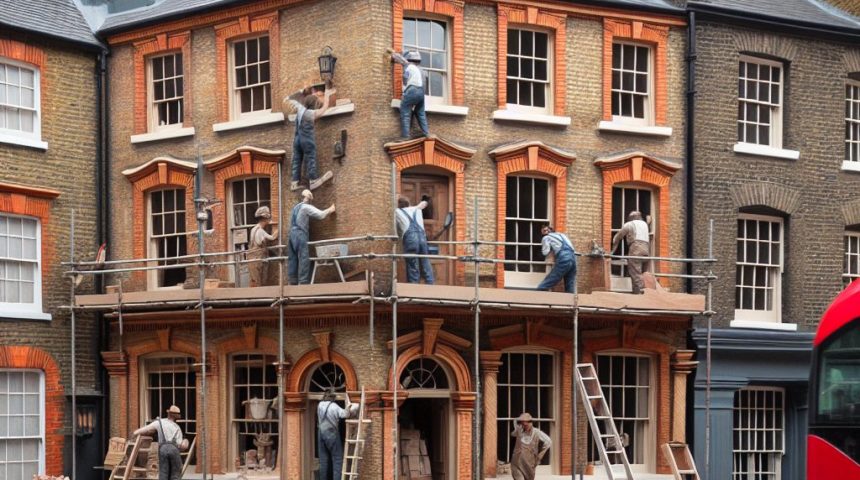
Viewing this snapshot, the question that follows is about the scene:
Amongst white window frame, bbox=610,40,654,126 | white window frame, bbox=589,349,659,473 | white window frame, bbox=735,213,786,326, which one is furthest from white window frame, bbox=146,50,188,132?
white window frame, bbox=735,213,786,326

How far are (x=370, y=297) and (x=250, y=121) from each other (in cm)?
435

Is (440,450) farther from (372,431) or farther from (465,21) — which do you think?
(465,21)

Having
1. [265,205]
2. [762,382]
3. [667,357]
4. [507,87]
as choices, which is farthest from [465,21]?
[762,382]

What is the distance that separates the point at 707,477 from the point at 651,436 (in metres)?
1.12

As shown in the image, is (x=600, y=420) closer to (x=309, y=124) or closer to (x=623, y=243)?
(x=623, y=243)

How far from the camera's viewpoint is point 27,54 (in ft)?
81.0

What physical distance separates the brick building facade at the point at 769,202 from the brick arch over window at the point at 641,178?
0.58 meters

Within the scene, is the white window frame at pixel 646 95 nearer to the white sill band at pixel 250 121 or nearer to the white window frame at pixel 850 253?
the white window frame at pixel 850 253

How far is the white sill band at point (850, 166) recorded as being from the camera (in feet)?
86.2

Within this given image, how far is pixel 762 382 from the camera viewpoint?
2517 cm

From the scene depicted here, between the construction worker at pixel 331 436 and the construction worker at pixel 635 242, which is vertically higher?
the construction worker at pixel 635 242

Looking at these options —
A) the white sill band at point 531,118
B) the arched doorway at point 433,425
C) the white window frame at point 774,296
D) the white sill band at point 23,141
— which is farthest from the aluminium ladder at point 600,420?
the white sill band at point 23,141

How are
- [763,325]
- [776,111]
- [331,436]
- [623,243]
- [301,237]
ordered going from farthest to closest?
[776,111]
[763,325]
[623,243]
[301,237]
[331,436]

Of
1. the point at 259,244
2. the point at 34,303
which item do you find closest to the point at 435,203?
the point at 259,244
